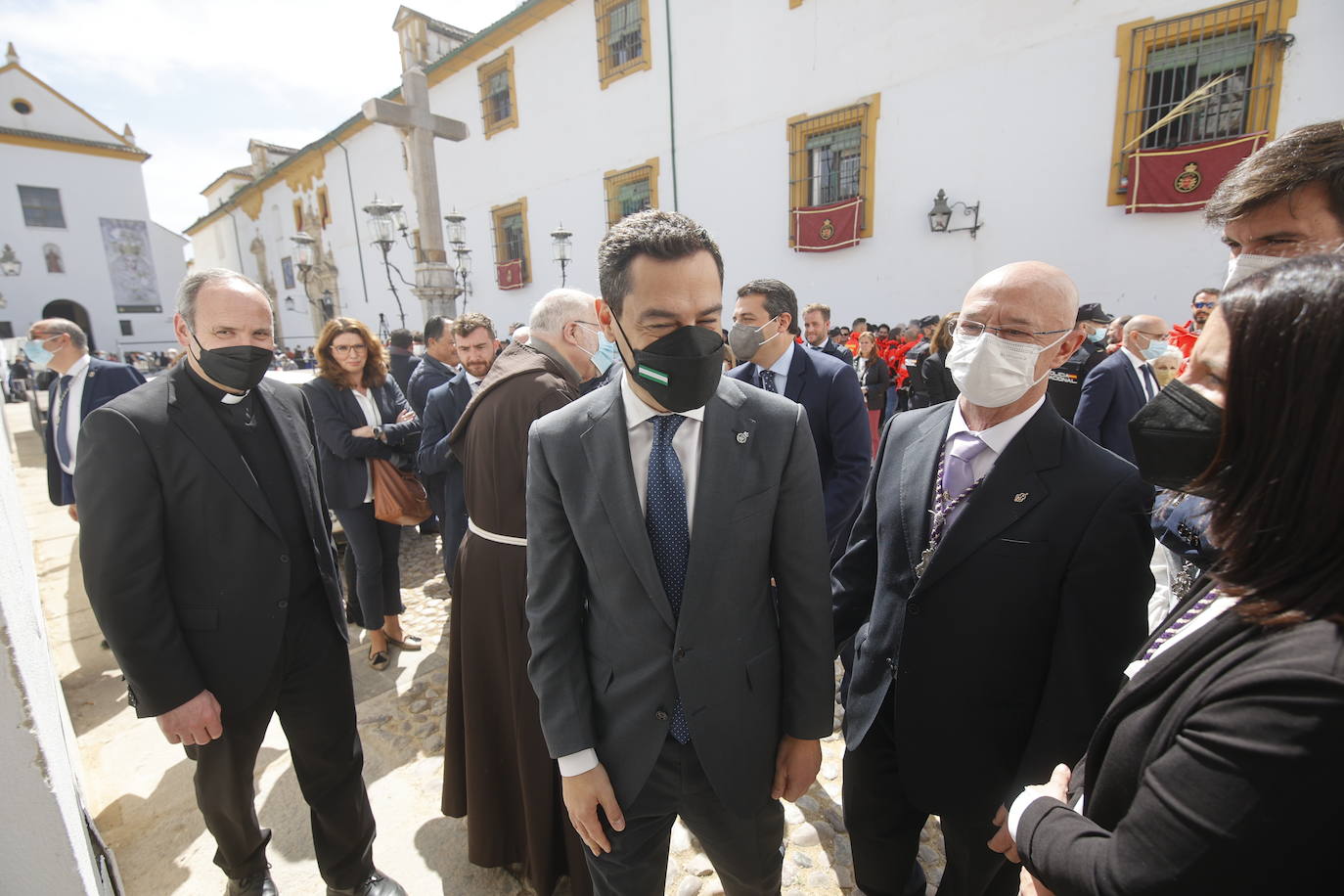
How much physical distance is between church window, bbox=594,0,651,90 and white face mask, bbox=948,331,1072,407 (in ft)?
43.9

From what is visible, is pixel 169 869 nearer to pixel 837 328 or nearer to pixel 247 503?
pixel 247 503

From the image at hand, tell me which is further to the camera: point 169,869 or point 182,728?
point 169,869

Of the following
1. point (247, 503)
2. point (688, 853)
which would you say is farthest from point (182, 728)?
point (688, 853)

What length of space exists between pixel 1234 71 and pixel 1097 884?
9.89 m

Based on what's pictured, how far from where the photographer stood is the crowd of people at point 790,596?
0.77 metres

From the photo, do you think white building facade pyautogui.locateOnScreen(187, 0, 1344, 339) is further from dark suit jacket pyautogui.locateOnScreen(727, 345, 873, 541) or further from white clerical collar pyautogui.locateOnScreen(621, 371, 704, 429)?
white clerical collar pyautogui.locateOnScreen(621, 371, 704, 429)

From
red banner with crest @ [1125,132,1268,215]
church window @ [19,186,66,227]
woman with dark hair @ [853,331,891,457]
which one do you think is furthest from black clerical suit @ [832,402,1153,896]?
church window @ [19,186,66,227]

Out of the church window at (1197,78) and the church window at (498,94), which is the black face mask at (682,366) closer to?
the church window at (1197,78)

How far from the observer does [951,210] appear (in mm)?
8922

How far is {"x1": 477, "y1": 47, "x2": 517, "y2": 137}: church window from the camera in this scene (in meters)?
15.6

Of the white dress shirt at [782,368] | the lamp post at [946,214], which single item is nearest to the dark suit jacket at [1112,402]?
the white dress shirt at [782,368]

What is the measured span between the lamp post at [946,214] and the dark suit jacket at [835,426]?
7131 millimetres

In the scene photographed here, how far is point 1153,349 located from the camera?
398cm

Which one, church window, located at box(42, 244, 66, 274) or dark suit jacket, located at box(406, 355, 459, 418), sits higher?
church window, located at box(42, 244, 66, 274)
